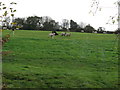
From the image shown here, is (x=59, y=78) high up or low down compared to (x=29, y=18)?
down

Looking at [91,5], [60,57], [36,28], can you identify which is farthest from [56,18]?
[91,5]

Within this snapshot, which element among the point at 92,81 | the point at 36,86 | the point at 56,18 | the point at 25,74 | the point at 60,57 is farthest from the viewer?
the point at 56,18

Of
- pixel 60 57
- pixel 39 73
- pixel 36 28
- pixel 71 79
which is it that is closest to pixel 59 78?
pixel 71 79

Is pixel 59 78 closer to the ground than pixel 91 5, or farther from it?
closer to the ground

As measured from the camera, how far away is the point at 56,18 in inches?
1455

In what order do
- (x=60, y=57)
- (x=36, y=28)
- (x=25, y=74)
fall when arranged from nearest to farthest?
(x=25, y=74), (x=60, y=57), (x=36, y=28)

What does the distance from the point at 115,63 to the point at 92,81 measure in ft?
15.8

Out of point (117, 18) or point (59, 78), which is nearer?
point (117, 18)

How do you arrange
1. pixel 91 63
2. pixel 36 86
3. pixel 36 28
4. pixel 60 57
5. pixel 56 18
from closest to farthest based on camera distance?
pixel 36 86 → pixel 91 63 → pixel 60 57 → pixel 36 28 → pixel 56 18

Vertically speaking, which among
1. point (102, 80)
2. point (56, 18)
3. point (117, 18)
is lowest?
point (102, 80)

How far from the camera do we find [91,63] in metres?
10.9

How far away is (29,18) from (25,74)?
92.4 ft

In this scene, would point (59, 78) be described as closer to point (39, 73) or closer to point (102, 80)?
point (39, 73)

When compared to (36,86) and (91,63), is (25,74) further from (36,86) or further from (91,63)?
(91,63)
